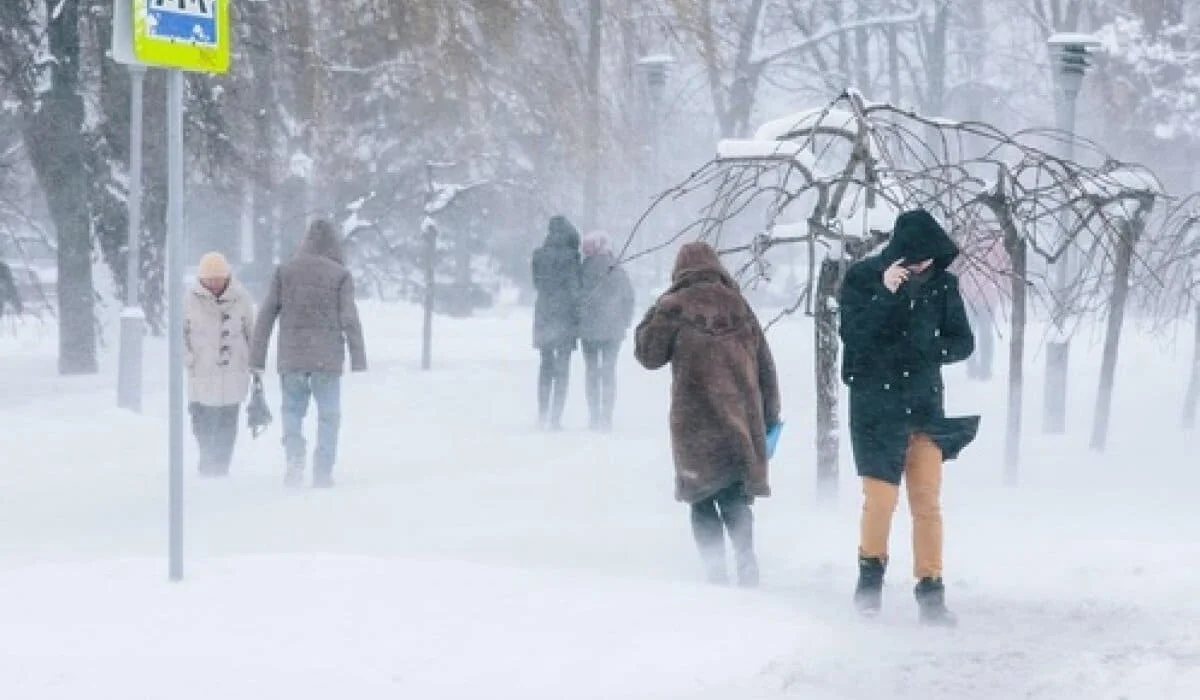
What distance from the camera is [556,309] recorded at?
16031mm

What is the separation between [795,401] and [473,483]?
8.00 metres

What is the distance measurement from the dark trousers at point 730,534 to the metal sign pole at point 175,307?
93.5 inches

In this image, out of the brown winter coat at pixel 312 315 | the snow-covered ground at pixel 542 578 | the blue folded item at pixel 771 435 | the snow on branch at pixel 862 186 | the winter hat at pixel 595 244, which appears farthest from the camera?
the winter hat at pixel 595 244

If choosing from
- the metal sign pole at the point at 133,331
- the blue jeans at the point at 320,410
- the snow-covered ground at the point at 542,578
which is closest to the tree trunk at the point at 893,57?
the snow-covered ground at the point at 542,578

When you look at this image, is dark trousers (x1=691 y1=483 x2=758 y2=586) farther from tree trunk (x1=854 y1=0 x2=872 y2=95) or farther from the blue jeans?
tree trunk (x1=854 y1=0 x2=872 y2=95)

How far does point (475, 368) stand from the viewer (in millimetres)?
22203

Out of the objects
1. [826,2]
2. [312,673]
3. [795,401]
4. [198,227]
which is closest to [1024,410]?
[795,401]

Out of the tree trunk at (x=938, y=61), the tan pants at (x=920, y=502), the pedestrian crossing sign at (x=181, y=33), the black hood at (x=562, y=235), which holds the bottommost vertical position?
the tan pants at (x=920, y=502)

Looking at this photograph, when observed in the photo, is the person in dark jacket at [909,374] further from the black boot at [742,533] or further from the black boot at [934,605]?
the black boot at [742,533]

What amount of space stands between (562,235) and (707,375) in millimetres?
7938

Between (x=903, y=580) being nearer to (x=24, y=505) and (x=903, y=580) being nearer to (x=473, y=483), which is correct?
(x=473, y=483)

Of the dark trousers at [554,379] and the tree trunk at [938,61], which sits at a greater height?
the tree trunk at [938,61]

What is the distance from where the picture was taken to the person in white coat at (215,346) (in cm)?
1252

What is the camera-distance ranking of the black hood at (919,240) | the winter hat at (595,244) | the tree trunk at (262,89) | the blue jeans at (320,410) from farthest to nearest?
the tree trunk at (262,89), the winter hat at (595,244), the blue jeans at (320,410), the black hood at (919,240)
